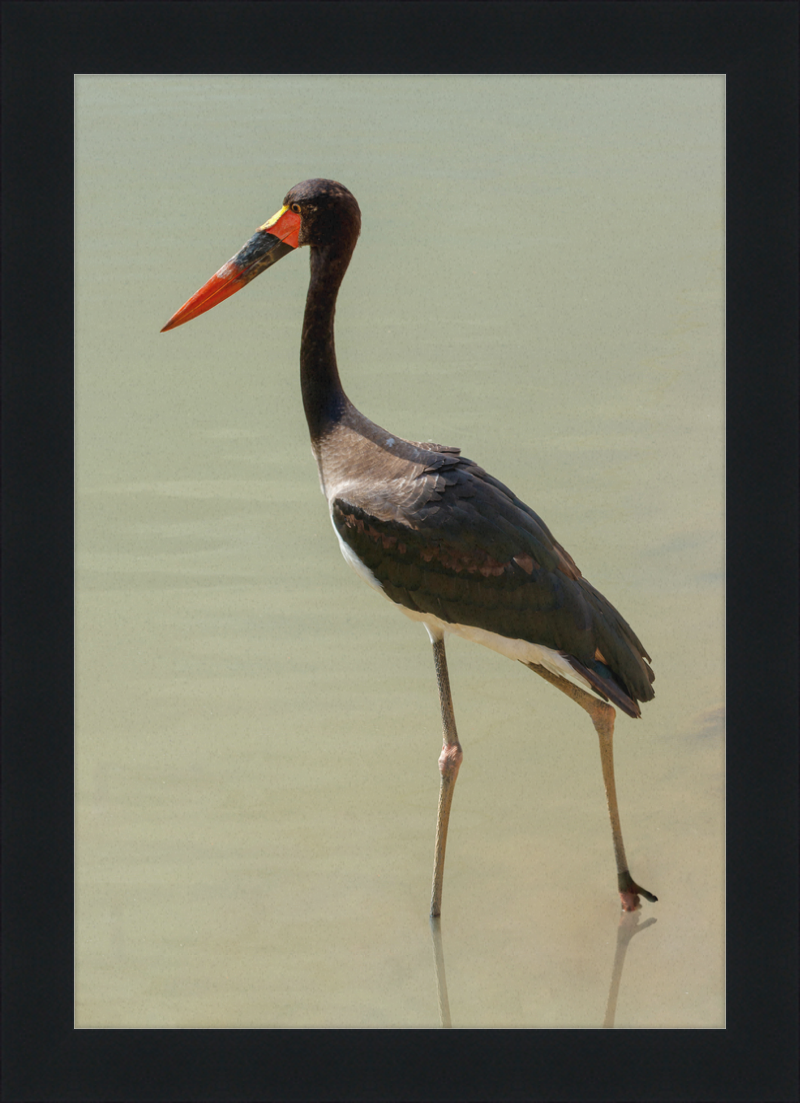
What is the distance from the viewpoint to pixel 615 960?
125 inches

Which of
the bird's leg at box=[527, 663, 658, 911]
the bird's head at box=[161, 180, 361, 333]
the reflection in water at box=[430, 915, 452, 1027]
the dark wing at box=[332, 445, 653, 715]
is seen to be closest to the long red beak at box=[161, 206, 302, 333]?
the bird's head at box=[161, 180, 361, 333]

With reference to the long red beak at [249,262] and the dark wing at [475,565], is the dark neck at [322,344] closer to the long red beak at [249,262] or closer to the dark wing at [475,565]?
the long red beak at [249,262]

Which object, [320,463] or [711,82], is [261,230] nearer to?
[320,463]

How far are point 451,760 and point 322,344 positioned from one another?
1213mm

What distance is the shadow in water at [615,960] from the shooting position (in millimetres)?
3014

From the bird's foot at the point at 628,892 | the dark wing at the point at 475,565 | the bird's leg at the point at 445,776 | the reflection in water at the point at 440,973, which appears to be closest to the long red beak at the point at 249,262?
the dark wing at the point at 475,565

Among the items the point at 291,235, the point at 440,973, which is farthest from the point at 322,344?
the point at 440,973

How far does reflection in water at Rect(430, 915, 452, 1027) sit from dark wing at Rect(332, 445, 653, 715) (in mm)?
816

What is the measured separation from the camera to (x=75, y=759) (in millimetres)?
3846

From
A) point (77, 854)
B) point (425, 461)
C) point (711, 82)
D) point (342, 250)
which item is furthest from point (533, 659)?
point (711, 82)

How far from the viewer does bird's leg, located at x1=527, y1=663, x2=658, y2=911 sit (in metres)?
3.26

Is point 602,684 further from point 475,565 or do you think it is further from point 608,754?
point 475,565

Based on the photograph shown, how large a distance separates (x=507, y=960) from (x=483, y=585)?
101 cm

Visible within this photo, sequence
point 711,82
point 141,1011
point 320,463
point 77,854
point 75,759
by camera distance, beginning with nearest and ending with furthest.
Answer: point 141,1011 → point 320,463 → point 77,854 → point 75,759 → point 711,82
